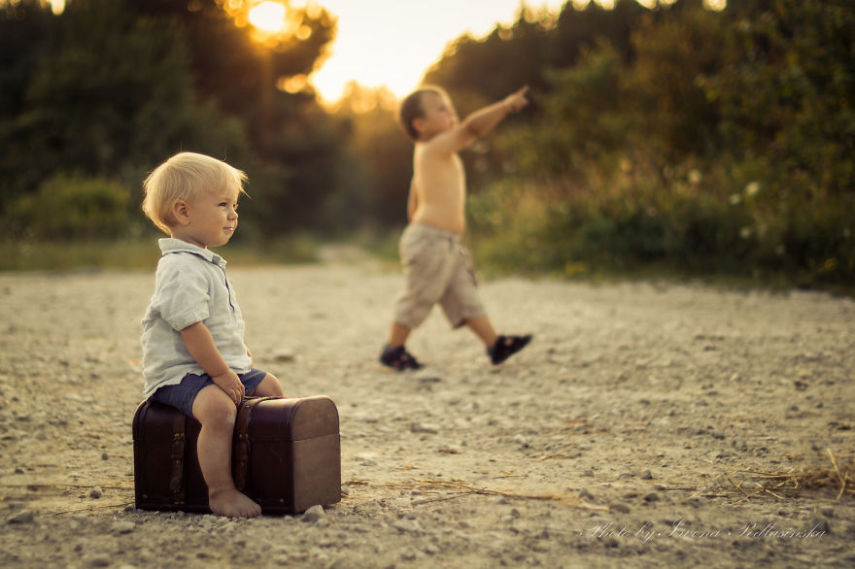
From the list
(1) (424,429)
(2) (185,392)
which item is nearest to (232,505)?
(2) (185,392)

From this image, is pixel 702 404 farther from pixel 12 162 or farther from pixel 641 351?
pixel 12 162

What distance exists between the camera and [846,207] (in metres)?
7.71

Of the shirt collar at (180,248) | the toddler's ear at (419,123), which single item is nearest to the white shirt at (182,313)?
the shirt collar at (180,248)

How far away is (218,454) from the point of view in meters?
2.32

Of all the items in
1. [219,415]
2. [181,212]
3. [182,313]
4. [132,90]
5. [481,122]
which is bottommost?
[219,415]

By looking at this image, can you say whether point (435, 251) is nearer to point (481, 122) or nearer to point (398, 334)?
point (398, 334)

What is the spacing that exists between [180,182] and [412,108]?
8.96ft

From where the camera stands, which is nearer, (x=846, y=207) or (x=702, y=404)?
(x=702, y=404)

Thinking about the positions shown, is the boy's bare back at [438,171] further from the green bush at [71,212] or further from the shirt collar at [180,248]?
the green bush at [71,212]

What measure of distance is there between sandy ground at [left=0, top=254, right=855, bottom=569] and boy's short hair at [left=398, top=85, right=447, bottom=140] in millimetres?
1616

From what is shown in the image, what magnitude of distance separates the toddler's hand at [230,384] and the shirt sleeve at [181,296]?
0.19 metres

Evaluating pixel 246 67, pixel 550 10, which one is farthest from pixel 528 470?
pixel 550 10

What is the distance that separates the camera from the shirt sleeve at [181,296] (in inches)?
92.4

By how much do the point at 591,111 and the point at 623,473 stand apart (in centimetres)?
1893
